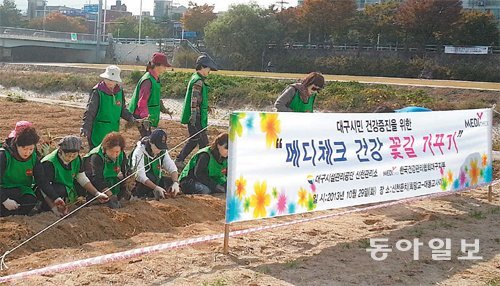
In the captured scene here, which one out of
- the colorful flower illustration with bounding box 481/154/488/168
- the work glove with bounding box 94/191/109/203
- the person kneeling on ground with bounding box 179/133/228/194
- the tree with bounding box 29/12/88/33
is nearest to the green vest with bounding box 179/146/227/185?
the person kneeling on ground with bounding box 179/133/228/194

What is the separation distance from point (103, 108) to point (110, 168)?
1020 mm

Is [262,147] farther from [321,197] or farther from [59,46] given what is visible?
[59,46]

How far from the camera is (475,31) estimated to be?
4525 centimetres

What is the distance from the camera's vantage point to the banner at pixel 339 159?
18.6 ft

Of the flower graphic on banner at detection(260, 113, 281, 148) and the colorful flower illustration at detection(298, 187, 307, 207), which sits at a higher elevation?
the flower graphic on banner at detection(260, 113, 281, 148)

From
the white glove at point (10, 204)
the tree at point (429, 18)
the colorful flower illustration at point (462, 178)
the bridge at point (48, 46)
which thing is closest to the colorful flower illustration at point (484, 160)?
the colorful flower illustration at point (462, 178)

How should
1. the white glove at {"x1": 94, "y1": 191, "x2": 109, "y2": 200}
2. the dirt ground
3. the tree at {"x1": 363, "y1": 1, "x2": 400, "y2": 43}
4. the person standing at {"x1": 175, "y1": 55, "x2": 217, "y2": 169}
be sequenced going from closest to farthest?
the dirt ground
the white glove at {"x1": 94, "y1": 191, "x2": 109, "y2": 200}
the person standing at {"x1": 175, "y1": 55, "x2": 217, "y2": 169}
the tree at {"x1": 363, "y1": 1, "x2": 400, "y2": 43}

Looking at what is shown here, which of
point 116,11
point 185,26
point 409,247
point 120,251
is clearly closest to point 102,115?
point 120,251

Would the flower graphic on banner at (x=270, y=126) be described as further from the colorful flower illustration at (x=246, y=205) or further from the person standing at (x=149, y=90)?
the person standing at (x=149, y=90)

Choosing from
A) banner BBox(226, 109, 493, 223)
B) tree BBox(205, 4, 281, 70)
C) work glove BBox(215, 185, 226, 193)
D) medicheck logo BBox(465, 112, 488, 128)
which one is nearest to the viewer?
banner BBox(226, 109, 493, 223)

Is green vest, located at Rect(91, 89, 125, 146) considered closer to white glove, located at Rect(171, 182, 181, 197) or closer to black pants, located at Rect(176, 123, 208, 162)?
white glove, located at Rect(171, 182, 181, 197)

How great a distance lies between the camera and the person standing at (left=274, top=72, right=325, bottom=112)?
329 inches

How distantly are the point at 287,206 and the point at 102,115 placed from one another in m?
2.76

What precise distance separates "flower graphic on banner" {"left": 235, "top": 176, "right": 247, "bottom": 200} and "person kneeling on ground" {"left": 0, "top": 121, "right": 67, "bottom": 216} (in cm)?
173
